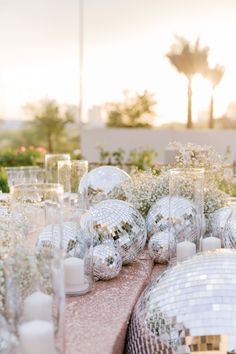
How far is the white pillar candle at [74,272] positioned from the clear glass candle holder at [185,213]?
34 cm

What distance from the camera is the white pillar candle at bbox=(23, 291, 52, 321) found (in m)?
1.02

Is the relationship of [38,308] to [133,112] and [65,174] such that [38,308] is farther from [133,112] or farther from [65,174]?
[133,112]

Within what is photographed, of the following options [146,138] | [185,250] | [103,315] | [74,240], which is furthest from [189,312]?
[146,138]

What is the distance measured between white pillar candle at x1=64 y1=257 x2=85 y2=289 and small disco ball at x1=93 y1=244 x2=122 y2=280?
0.22 feet

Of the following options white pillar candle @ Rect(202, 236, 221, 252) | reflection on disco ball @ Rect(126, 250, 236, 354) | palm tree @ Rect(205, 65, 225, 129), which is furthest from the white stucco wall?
reflection on disco ball @ Rect(126, 250, 236, 354)

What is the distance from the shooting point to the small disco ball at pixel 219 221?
182 centimetres

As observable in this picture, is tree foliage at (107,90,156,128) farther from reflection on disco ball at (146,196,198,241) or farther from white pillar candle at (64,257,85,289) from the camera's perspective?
white pillar candle at (64,257,85,289)

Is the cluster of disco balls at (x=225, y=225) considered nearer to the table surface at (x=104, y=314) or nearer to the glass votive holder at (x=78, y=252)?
the table surface at (x=104, y=314)

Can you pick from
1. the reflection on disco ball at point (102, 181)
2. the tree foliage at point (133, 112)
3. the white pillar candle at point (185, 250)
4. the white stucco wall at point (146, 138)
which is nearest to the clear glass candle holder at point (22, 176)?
the reflection on disco ball at point (102, 181)

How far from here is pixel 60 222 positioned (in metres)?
1.05

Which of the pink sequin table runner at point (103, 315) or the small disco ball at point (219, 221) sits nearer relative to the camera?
the pink sequin table runner at point (103, 315)

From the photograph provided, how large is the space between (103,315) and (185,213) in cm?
52

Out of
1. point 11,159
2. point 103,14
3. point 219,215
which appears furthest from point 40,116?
point 219,215

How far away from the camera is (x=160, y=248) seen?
67.4 inches
